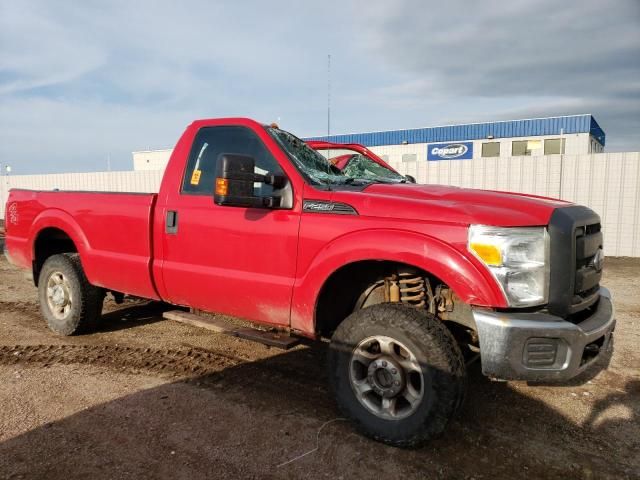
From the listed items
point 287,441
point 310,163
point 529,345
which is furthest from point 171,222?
point 529,345

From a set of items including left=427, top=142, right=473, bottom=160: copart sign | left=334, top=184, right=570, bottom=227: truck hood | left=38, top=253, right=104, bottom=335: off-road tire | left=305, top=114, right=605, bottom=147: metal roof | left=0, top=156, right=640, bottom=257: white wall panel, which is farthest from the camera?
left=427, top=142, right=473, bottom=160: copart sign

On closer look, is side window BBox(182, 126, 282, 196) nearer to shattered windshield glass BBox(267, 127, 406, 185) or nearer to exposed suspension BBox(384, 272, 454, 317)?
shattered windshield glass BBox(267, 127, 406, 185)

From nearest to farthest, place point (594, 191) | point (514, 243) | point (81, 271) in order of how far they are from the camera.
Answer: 1. point (514, 243)
2. point (81, 271)
3. point (594, 191)

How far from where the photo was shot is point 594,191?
393 inches

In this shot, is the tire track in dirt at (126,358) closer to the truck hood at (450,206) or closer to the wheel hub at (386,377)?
the wheel hub at (386,377)

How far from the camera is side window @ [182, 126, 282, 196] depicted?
136 inches

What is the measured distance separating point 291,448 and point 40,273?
3694 millimetres

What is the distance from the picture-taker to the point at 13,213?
5.21 metres

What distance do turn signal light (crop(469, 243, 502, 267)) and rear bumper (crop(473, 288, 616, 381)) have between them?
0.26m

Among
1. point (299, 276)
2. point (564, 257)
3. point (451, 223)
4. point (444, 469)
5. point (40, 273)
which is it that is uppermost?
point (451, 223)

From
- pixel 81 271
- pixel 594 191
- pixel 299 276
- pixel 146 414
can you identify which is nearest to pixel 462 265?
pixel 299 276

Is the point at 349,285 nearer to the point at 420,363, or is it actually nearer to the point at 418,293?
the point at 418,293

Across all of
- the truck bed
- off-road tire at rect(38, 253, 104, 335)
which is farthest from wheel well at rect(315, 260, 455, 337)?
off-road tire at rect(38, 253, 104, 335)

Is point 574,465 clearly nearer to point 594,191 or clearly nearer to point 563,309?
point 563,309
